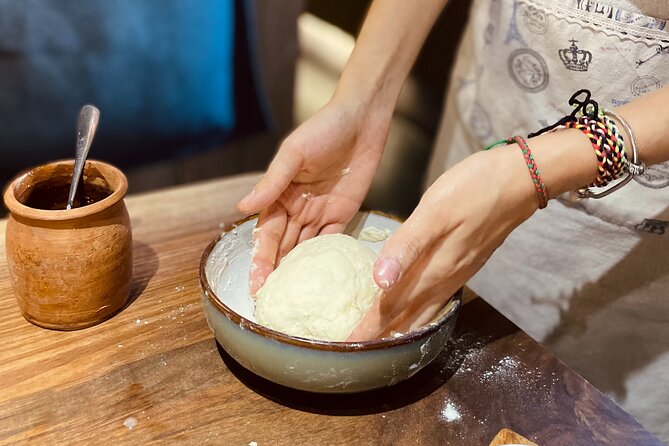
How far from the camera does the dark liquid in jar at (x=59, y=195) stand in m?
1.00

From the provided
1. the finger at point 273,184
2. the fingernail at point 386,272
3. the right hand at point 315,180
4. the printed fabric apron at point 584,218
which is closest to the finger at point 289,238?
the right hand at point 315,180

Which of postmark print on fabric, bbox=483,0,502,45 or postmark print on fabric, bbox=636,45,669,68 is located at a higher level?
postmark print on fabric, bbox=636,45,669,68

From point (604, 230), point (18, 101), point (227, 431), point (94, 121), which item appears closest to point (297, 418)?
point (227, 431)

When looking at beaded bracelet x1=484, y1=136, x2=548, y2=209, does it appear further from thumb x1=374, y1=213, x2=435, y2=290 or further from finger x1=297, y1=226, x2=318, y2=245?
finger x1=297, y1=226, x2=318, y2=245

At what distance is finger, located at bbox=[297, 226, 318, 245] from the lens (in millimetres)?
1157

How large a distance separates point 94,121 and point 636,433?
983 millimetres

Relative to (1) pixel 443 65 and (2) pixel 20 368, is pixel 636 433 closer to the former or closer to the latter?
(2) pixel 20 368

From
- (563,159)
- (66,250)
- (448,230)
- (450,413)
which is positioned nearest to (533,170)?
(563,159)

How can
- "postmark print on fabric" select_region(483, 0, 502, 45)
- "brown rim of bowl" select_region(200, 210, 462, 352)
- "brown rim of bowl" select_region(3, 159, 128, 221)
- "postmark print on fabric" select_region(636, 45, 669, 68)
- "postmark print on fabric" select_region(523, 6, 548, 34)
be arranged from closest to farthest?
"brown rim of bowl" select_region(200, 210, 462, 352) < "brown rim of bowl" select_region(3, 159, 128, 221) < "postmark print on fabric" select_region(636, 45, 669, 68) < "postmark print on fabric" select_region(523, 6, 548, 34) < "postmark print on fabric" select_region(483, 0, 502, 45)

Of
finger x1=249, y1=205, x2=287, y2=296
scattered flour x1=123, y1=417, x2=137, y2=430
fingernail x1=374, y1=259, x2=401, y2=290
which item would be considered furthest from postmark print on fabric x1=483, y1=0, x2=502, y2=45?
scattered flour x1=123, y1=417, x2=137, y2=430

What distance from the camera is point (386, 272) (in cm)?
82

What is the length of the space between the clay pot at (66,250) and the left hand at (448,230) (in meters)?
0.42

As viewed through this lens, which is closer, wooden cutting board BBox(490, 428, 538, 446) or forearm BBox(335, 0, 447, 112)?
wooden cutting board BBox(490, 428, 538, 446)

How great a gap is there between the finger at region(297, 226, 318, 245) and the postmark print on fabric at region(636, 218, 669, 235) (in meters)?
0.66
